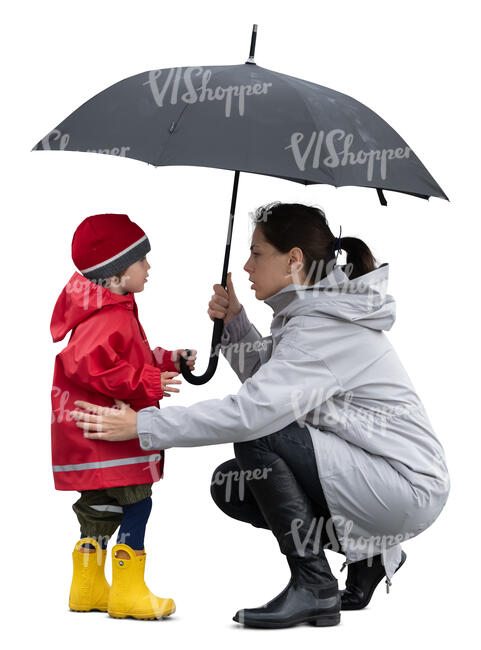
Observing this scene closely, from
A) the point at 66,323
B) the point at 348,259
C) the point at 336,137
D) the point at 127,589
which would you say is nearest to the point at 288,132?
the point at 336,137

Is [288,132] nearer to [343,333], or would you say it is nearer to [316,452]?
[343,333]

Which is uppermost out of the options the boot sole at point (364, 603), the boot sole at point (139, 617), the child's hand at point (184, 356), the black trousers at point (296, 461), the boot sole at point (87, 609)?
the child's hand at point (184, 356)

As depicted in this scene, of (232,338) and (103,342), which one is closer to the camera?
(103,342)

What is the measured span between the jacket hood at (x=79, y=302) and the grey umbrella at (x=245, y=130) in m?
0.45

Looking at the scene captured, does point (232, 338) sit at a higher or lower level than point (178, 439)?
higher

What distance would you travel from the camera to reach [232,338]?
223 inches

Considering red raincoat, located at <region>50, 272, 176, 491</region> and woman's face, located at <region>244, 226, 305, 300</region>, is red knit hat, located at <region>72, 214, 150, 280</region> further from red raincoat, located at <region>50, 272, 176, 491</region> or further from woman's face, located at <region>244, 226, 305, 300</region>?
woman's face, located at <region>244, 226, 305, 300</region>

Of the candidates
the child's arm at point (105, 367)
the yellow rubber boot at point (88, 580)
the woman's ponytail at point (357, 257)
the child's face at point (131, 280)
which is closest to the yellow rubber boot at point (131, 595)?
the yellow rubber boot at point (88, 580)

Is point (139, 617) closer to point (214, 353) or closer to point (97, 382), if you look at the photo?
point (97, 382)

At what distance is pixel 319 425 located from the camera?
200 inches

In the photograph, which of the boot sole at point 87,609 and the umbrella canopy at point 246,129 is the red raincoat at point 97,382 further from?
the umbrella canopy at point 246,129

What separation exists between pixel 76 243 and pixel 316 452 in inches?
50.1

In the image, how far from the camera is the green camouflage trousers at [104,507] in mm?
5031

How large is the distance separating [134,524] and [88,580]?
319mm
